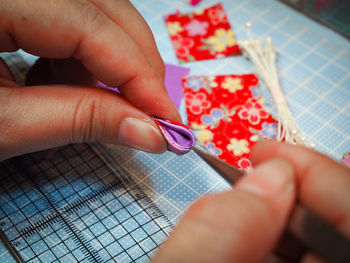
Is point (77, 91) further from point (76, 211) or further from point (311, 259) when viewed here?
point (311, 259)

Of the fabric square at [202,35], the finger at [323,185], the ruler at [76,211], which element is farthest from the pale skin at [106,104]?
the fabric square at [202,35]

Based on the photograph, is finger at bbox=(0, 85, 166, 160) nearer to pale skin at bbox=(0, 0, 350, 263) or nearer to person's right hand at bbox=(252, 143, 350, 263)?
pale skin at bbox=(0, 0, 350, 263)

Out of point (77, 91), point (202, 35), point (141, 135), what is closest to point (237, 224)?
point (141, 135)

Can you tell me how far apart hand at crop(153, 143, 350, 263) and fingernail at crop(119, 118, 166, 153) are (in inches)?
16.1

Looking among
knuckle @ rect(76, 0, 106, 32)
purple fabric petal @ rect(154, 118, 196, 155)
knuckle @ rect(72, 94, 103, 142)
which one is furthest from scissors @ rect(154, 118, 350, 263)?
knuckle @ rect(76, 0, 106, 32)

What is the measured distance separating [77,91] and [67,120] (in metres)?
0.09

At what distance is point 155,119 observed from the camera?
1.06 meters

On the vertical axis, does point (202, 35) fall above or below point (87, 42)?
below

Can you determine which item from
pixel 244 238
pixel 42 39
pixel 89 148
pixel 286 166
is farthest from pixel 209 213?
pixel 89 148

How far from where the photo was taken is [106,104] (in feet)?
3.27

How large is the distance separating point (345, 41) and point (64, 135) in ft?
4.14

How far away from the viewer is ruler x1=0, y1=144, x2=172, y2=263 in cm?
104

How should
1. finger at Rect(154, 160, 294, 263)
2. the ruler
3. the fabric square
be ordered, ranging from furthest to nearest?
1. the fabric square
2. the ruler
3. finger at Rect(154, 160, 294, 263)

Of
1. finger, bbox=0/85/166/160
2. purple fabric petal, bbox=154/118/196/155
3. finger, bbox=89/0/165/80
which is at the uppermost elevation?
finger, bbox=89/0/165/80
